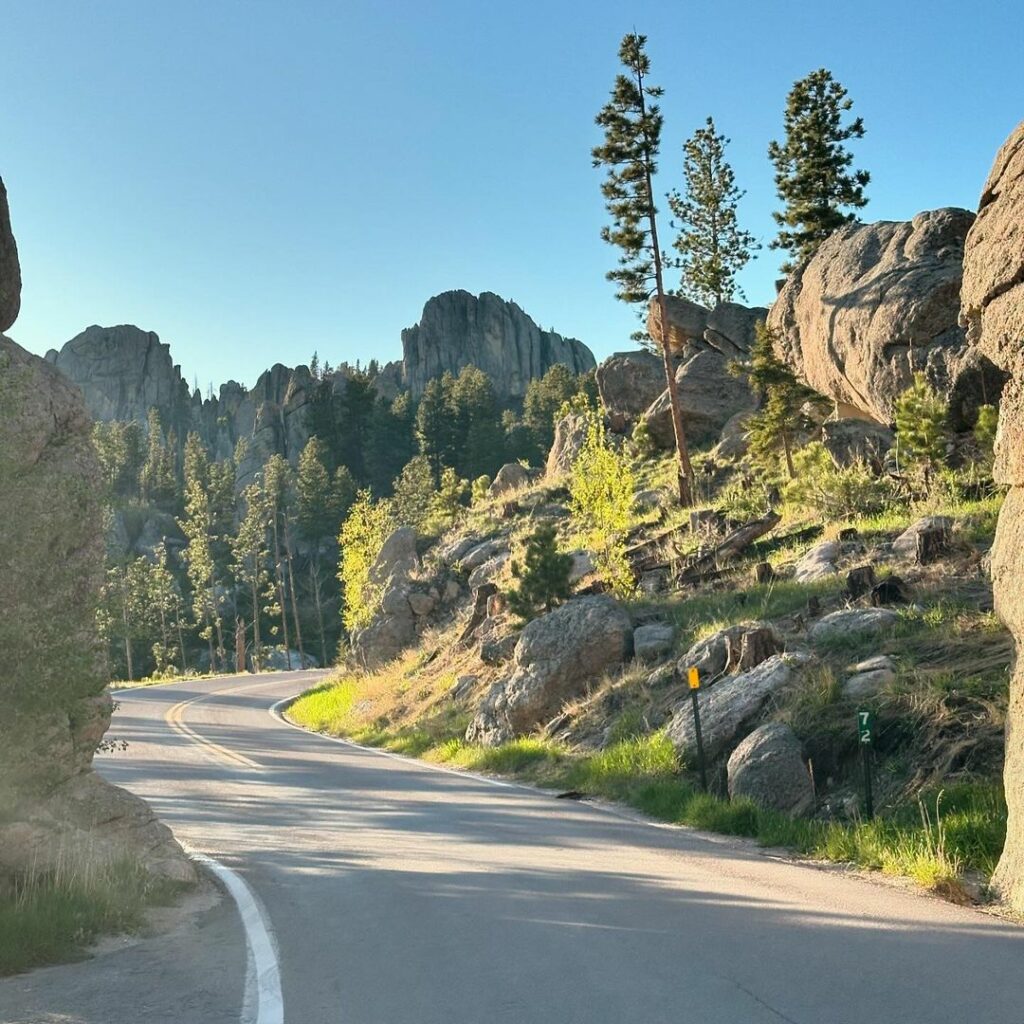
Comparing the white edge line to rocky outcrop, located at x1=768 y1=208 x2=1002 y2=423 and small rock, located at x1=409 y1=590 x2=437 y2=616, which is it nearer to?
rocky outcrop, located at x1=768 y1=208 x2=1002 y2=423

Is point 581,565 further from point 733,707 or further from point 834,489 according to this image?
point 733,707

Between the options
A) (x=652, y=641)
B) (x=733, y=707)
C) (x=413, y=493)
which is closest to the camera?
(x=733, y=707)

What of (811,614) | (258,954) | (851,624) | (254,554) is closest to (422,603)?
(811,614)

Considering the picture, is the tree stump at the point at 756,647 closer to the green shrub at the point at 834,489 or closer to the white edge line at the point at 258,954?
the green shrub at the point at 834,489

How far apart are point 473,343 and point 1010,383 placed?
13030cm

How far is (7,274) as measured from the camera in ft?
37.8

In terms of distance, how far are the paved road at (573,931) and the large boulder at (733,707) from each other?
1733 mm

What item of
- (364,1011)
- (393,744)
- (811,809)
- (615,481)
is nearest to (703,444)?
(615,481)

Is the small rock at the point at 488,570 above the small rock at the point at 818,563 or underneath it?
above

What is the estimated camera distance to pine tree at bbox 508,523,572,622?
2539 centimetres

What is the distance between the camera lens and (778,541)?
915 inches

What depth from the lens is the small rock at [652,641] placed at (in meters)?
19.8

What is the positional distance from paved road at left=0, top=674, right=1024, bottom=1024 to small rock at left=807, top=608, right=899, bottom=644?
4.29m

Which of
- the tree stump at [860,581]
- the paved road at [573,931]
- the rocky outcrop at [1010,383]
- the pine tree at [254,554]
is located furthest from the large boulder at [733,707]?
the pine tree at [254,554]
